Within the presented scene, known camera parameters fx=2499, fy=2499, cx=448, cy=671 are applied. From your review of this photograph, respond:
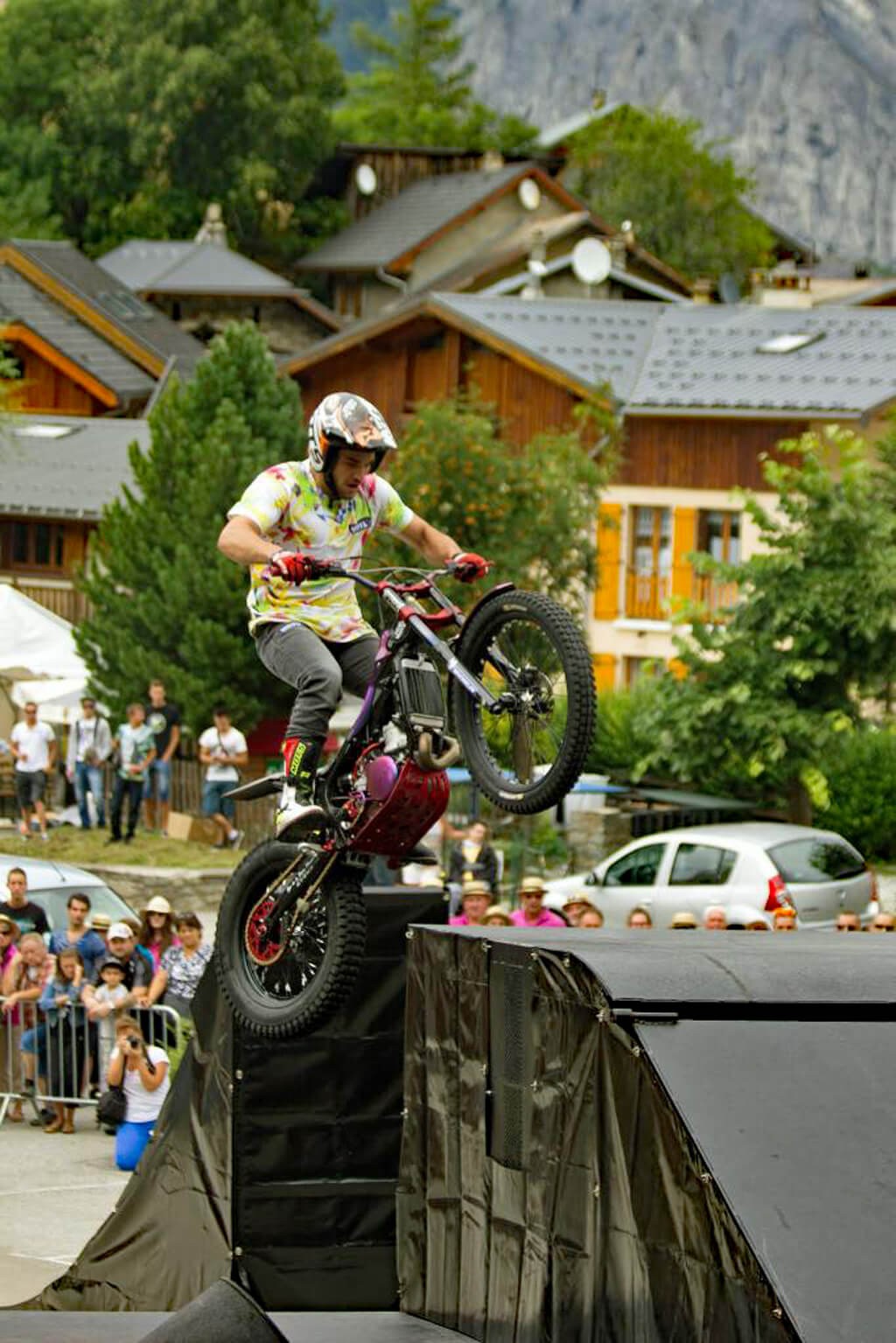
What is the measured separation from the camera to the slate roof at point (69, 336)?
58.9 m

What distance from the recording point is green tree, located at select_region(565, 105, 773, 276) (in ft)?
290

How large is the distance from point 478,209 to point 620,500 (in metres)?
38.4

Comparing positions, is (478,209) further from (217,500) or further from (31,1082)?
(31,1082)

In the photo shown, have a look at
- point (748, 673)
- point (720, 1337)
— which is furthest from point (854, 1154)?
point (748, 673)

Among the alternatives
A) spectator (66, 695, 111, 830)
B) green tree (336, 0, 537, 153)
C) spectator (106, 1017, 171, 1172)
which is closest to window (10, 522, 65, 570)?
spectator (66, 695, 111, 830)

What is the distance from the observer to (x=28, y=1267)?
1454cm

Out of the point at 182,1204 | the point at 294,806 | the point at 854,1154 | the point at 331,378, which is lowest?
the point at 182,1204

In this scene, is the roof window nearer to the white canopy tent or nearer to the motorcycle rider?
the white canopy tent

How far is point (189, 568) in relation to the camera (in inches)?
1315

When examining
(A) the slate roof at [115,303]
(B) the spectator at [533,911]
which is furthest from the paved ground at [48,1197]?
(A) the slate roof at [115,303]

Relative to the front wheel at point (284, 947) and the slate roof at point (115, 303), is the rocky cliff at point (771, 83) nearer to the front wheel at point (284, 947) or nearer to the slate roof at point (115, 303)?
the slate roof at point (115, 303)

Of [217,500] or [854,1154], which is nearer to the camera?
[854,1154]

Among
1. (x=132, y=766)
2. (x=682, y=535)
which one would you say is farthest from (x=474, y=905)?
(x=682, y=535)

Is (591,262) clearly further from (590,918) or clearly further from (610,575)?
(590,918)
